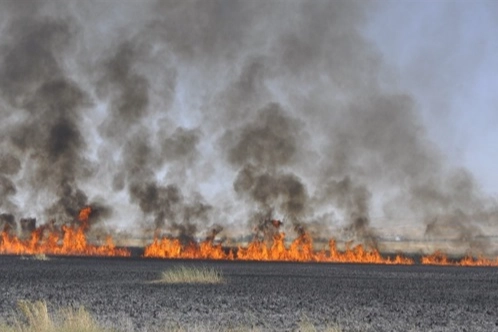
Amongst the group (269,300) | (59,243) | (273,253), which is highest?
(59,243)

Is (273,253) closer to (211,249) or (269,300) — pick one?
(211,249)

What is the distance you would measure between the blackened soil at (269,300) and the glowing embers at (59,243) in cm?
3121

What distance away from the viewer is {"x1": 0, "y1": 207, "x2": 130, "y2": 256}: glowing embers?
247 ft

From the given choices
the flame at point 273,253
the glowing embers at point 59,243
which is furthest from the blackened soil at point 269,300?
the glowing embers at point 59,243

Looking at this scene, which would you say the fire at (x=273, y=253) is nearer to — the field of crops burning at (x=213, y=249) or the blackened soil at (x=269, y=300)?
the field of crops burning at (x=213, y=249)

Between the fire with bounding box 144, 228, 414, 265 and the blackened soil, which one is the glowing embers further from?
the blackened soil

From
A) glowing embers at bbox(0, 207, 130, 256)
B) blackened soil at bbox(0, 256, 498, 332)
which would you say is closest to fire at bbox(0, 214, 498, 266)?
glowing embers at bbox(0, 207, 130, 256)

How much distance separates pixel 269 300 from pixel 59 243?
5834 cm

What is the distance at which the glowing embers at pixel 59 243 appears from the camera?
7531cm

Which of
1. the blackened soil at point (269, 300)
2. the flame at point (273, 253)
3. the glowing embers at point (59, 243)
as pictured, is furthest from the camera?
the glowing embers at point (59, 243)

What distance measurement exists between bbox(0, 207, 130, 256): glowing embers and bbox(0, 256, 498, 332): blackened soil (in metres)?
31.2

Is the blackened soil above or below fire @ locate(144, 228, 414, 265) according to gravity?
below

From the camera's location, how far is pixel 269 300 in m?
28.5

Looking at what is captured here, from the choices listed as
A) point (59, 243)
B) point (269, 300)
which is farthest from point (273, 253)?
point (269, 300)
